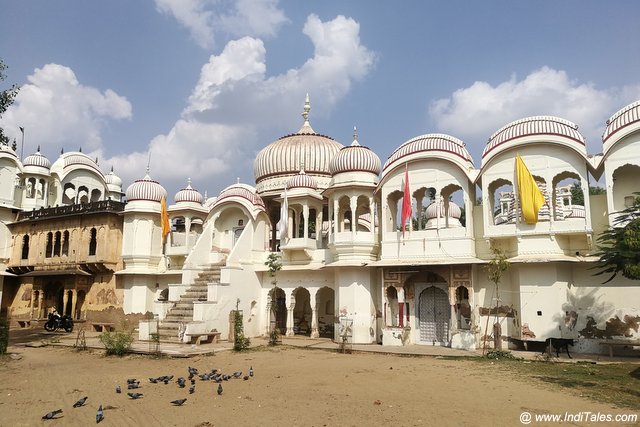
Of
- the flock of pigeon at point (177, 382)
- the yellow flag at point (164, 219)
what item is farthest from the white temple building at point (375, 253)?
the flock of pigeon at point (177, 382)

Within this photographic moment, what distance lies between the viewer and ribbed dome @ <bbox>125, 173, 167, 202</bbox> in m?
22.8

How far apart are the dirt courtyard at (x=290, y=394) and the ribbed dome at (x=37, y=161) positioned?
17578 millimetres

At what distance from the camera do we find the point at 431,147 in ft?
53.7

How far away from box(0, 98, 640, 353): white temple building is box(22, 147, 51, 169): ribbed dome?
1.84 m

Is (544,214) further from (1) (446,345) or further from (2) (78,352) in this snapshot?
(2) (78,352)

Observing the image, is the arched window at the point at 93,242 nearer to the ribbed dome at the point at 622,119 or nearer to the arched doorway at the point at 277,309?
the arched doorway at the point at 277,309

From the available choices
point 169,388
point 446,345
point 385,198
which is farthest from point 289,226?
point 169,388

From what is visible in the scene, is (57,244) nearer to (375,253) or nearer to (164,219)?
(164,219)

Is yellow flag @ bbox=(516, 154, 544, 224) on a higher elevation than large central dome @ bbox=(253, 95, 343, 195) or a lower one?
lower

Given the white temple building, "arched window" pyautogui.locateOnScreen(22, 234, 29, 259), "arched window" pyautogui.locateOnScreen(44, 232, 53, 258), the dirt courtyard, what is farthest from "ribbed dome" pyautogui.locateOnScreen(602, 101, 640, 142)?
"arched window" pyautogui.locateOnScreen(22, 234, 29, 259)

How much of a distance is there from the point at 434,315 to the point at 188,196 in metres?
12.7

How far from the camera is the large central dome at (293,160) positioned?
22.9m

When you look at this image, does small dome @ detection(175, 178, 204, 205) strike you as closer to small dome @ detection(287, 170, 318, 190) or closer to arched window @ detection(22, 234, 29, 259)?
small dome @ detection(287, 170, 318, 190)

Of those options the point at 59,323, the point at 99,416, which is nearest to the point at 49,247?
the point at 59,323
